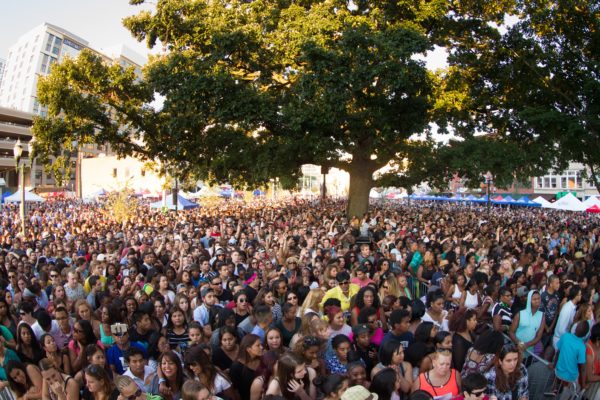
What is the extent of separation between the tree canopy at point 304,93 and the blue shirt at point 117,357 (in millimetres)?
11916

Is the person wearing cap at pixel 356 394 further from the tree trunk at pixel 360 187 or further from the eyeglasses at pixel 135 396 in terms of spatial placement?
the tree trunk at pixel 360 187

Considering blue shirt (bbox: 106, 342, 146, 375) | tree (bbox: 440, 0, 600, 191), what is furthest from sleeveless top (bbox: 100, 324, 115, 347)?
tree (bbox: 440, 0, 600, 191)

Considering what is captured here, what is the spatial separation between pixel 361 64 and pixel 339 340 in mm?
12689

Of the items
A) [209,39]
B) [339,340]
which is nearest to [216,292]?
[339,340]

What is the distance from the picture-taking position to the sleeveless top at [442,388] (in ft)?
14.2

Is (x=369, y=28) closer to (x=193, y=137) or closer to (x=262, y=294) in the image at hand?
(x=193, y=137)

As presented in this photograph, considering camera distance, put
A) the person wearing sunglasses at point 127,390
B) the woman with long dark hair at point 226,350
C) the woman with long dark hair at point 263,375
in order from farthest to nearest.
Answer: the woman with long dark hair at point 226,350 < the woman with long dark hair at point 263,375 < the person wearing sunglasses at point 127,390

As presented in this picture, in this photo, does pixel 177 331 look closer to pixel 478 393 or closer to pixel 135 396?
pixel 135 396

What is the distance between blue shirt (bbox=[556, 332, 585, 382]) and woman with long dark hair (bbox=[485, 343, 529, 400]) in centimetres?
111

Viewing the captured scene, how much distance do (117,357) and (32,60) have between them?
12383cm

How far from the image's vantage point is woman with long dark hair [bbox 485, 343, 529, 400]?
457 cm

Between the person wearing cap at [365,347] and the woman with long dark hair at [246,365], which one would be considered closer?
the woman with long dark hair at [246,365]

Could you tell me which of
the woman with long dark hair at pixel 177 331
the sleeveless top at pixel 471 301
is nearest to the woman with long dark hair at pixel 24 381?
the woman with long dark hair at pixel 177 331

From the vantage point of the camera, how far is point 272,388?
429 centimetres
